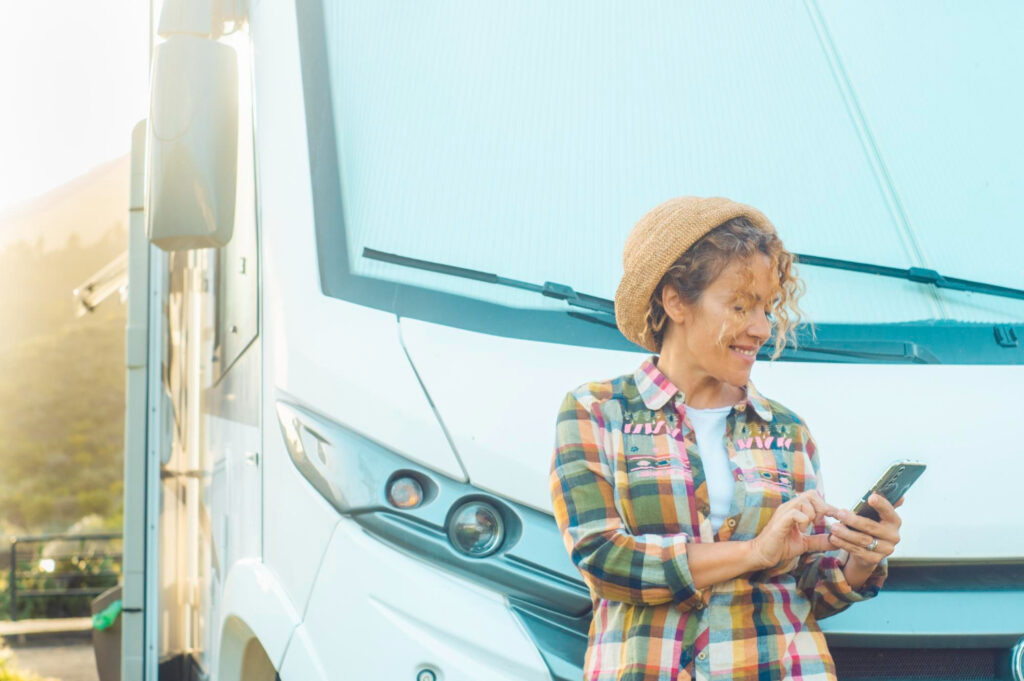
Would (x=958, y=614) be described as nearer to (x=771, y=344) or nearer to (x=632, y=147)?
(x=771, y=344)

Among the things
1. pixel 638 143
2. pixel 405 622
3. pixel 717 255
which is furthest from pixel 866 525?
pixel 638 143

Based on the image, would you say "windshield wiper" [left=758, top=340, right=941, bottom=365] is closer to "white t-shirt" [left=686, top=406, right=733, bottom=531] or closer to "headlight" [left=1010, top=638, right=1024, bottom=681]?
"white t-shirt" [left=686, top=406, right=733, bottom=531]

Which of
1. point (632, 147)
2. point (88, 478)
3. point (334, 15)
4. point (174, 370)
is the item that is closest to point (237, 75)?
point (334, 15)

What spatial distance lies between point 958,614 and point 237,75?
1.97 metres

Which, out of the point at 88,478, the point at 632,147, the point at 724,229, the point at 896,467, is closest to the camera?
the point at 896,467

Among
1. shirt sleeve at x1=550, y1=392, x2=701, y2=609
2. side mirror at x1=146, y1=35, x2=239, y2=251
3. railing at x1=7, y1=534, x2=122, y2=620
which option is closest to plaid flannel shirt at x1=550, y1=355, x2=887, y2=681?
shirt sleeve at x1=550, y1=392, x2=701, y2=609

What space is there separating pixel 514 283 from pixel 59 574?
11279 mm

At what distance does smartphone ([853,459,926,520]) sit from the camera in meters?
1.98

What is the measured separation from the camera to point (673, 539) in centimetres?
203

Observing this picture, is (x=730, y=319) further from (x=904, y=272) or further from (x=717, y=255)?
(x=904, y=272)

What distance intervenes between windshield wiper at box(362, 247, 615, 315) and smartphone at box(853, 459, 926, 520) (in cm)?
75

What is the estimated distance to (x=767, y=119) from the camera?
2818 millimetres

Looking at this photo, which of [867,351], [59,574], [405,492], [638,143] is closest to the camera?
[405,492]

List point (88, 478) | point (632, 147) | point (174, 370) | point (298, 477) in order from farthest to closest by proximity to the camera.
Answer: point (88, 478) → point (174, 370) → point (632, 147) → point (298, 477)
